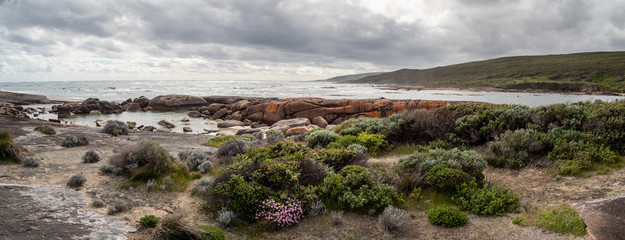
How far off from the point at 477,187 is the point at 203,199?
18.9 feet

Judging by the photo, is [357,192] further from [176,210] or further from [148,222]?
[148,222]

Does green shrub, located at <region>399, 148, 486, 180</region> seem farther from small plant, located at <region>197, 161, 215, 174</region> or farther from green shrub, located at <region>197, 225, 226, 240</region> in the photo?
small plant, located at <region>197, 161, 215, 174</region>

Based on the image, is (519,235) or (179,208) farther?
(179,208)

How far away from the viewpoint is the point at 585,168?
689 cm

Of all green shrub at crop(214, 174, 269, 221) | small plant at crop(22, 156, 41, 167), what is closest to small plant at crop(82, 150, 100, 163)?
small plant at crop(22, 156, 41, 167)

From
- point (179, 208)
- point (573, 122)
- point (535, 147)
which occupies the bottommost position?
point (179, 208)

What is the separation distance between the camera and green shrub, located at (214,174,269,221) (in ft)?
18.3

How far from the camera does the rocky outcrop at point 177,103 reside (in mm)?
37812

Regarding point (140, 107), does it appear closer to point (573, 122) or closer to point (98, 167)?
point (98, 167)

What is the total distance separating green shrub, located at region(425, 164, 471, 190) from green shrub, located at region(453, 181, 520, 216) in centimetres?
27

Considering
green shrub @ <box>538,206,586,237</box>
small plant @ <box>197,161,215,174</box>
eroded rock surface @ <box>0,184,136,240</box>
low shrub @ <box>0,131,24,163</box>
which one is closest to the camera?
eroded rock surface @ <box>0,184,136,240</box>

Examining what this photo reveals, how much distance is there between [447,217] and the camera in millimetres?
5039

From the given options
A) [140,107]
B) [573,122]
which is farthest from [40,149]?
[140,107]

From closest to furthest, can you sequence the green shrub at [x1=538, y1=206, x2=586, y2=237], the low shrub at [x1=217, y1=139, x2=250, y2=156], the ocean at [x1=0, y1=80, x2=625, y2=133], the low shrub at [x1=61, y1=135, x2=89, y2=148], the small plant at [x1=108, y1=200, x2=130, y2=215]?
1. the green shrub at [x1=538, y1=206, x2=586, y2=237]
2. the small plant at [x1=108, y1=200, x2=130, y2=215]
3. the low shrub at [x1=217, y1=139, x2=250, y2=156]
4. the low shrub at [x1=61, y1=135, x2=89, y2=148]
5. the ocean at [x1=0, y1=80, x2=625, y2=133]
